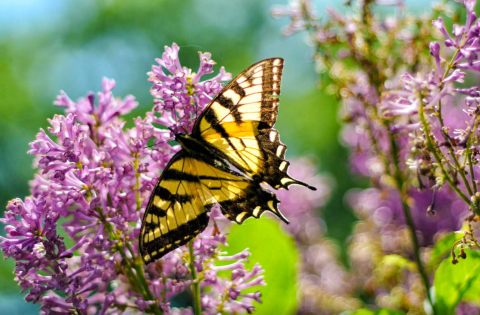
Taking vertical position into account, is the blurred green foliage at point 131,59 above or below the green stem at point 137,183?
above

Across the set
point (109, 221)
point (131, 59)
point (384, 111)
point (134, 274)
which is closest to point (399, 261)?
point (384, 111)

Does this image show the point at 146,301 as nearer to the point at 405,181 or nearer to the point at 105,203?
the point at 105,203

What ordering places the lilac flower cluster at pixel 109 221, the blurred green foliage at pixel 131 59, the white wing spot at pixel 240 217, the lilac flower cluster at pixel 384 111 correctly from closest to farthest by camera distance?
the lilac flower cluster at pixel 109 221 → the white wing spot at pixel 240 217 → the lilac flower cluster at pixel 384 111 → the blurred green foliage at pixel 131 59

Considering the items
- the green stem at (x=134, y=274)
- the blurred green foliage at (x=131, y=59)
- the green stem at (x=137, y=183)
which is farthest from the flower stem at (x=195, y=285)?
the blurred green foliage at (x=131, y=59)

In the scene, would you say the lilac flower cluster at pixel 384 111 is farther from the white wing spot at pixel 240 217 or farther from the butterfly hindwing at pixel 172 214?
the butterfly hindwing at pixel 172 214

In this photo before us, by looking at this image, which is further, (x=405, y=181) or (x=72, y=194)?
(x=405, y=181)

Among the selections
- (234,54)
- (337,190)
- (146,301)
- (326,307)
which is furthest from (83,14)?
(146,301)
